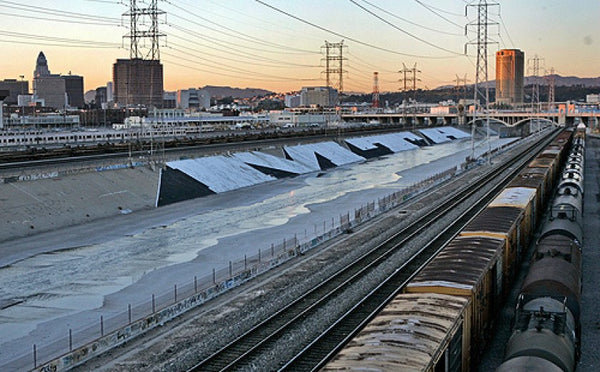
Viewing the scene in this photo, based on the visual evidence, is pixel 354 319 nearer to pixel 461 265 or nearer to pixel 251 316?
pixel 251 316

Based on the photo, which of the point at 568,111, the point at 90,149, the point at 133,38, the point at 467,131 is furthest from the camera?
the point at 467,131

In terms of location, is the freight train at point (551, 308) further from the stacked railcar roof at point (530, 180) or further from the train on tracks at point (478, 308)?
the stacked railcar roof at point (530, 180)

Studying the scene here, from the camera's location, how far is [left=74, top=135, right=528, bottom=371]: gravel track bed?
61.1ft

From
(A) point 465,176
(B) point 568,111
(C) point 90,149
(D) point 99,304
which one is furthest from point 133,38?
(B) point 568,111

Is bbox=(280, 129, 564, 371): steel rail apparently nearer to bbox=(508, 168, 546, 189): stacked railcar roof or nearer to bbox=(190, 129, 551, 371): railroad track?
bbox=(190, 129, 551, 371): railroad track

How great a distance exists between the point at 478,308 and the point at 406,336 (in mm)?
4694

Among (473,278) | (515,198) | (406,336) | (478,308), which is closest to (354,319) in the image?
(478,308)

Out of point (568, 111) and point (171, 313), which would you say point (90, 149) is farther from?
point (568, 111)

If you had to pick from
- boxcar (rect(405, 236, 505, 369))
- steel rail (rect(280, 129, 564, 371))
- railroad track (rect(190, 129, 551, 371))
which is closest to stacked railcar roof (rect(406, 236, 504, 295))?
boxcar (rect(405, 236, 505, 369))

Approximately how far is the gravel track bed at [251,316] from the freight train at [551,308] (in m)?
7.00

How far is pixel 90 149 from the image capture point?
6875 centimetres

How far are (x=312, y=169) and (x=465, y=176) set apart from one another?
21183mm

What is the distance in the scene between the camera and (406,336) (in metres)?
12.7

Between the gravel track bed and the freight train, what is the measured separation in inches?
276
